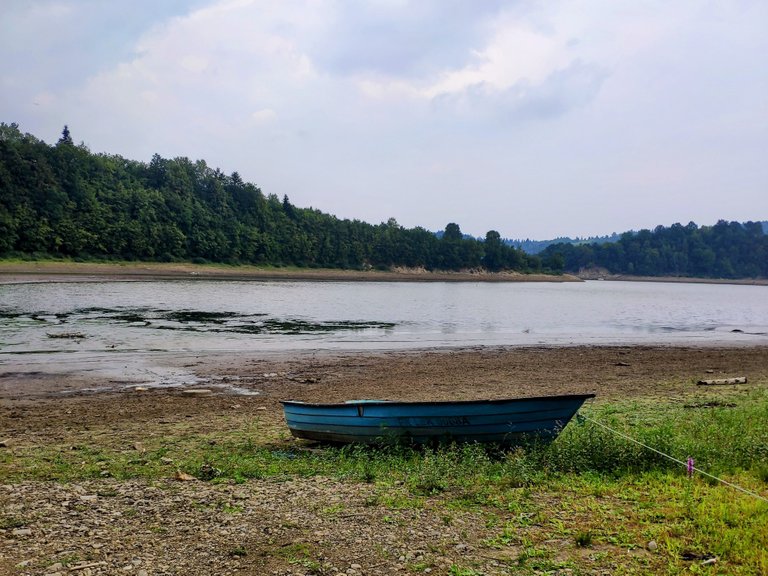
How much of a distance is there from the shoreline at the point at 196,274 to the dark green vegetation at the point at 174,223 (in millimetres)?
5073

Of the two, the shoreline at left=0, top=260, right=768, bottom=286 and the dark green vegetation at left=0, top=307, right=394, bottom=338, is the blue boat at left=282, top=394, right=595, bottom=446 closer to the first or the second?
the dark green vegetation at left=0, top=307, right=394, bottom=338

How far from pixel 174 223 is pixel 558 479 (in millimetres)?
117629

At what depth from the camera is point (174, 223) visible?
115m

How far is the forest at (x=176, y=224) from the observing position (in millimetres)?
91250

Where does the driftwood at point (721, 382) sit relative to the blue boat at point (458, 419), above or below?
below

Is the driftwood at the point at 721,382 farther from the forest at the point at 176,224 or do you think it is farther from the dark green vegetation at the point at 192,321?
the forest at the point at 176,224

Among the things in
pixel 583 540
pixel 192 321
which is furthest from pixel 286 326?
pixel 583 540

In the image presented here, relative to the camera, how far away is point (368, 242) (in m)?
152

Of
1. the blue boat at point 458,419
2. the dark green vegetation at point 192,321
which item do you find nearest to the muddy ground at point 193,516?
the blue boat at point 458,419

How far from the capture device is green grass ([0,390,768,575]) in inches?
207

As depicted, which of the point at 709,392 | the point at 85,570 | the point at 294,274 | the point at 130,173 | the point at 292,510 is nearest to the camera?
the point at 85,570

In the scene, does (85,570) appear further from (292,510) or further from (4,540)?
(292,510)

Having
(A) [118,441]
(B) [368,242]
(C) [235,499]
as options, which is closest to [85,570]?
(C) [235,499]

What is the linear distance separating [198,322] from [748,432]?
28.0m
